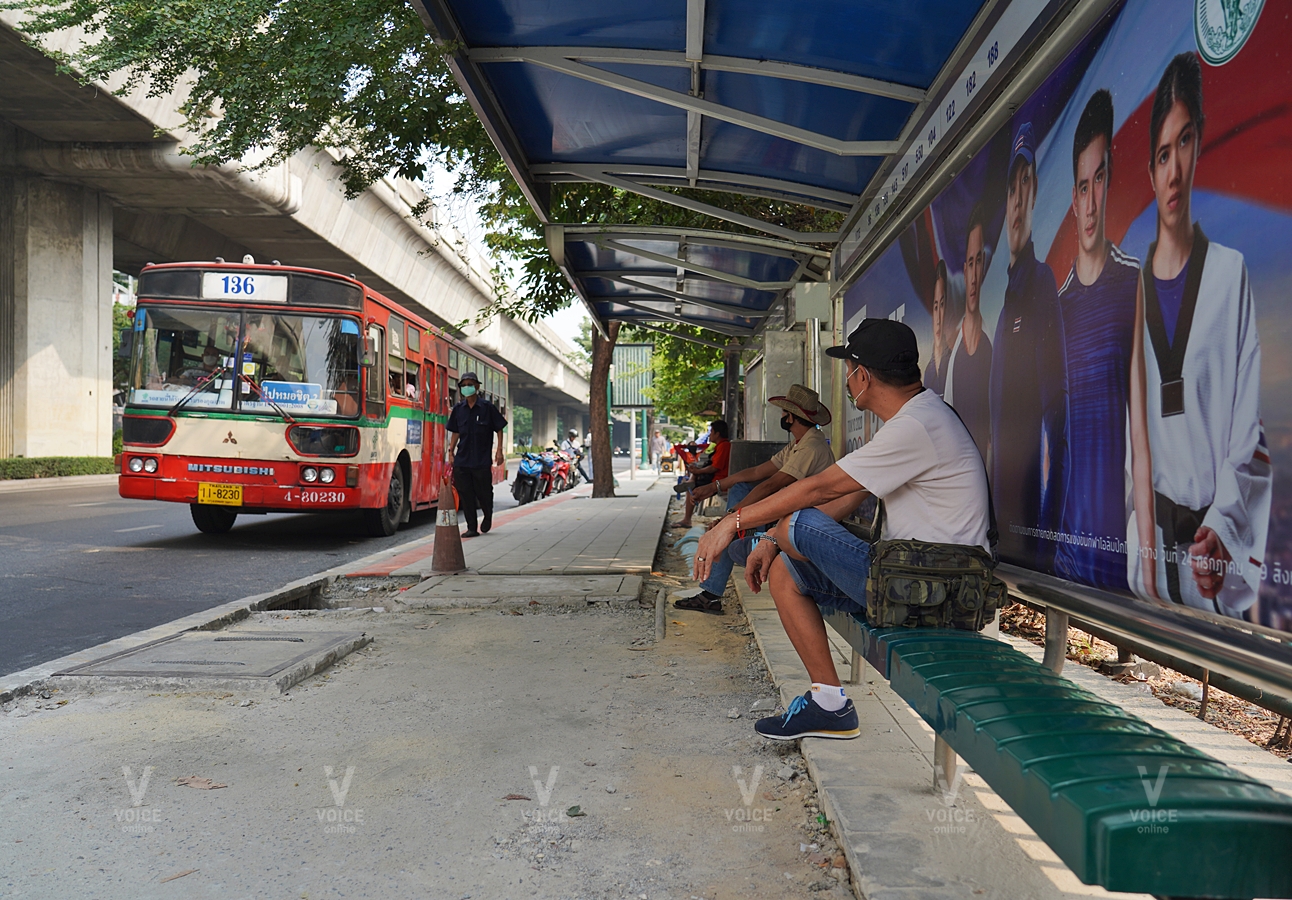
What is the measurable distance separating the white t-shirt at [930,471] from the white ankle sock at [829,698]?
705 mm

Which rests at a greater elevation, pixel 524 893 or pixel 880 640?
pixel 880 640

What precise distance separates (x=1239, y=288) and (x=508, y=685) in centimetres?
368

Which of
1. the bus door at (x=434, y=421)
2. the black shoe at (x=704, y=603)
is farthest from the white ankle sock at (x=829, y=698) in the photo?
the bus door at (x=434, y=421)

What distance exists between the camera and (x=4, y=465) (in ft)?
76.3

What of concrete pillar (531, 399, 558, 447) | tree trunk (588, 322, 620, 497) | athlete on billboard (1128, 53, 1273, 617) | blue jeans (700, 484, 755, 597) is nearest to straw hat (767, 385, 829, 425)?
blue jeans (700, 484, 755, 597)

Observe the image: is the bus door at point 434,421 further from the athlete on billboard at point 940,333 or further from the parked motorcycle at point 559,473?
the athlete on billboard at point 940,333

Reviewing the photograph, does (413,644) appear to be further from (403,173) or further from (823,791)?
(403,173)

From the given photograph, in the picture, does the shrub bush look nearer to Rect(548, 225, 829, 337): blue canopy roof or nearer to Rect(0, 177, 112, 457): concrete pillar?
Rect(0, 177, 112, 457): concrete pillar

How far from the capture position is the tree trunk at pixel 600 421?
780 inches

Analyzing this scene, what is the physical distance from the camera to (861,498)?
4.07m

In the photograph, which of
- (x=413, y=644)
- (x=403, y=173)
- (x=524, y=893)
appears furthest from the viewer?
(x=403, y=173)

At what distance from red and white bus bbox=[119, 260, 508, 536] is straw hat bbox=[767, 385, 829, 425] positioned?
601cm

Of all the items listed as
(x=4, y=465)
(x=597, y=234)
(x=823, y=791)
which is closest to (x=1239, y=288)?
(x=823, y=791)

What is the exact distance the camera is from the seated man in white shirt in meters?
3.28
